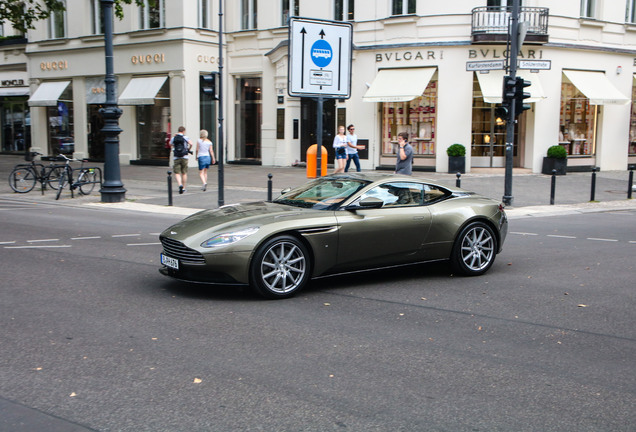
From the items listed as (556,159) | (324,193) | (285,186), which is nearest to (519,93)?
(285,186)

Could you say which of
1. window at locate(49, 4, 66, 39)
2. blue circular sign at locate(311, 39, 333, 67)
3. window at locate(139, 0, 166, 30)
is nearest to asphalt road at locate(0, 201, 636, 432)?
blue circular sign at locate(311, 39, 333, 67)

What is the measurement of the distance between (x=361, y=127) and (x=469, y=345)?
21.7 m

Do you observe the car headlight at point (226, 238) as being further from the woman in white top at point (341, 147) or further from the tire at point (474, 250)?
the woman in white top at point (341, 147)

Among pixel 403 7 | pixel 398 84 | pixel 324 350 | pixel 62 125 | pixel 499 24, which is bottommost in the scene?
pixel 324 350

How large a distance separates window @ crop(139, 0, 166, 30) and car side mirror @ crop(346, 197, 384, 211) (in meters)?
23.5

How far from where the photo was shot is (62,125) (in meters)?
33.9

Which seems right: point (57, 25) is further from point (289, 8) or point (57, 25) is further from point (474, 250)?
point (474, 250)

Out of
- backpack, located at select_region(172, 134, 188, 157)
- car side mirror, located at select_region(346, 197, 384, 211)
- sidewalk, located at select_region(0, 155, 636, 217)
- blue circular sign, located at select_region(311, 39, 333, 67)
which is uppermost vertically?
blue circular sign, located at select_region(311, 39, 333, 67)

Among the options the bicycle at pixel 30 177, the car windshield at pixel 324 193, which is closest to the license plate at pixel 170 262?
the car windshield at pixel 324 193

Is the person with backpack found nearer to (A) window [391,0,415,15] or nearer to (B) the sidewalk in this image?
(B) the sidewalk

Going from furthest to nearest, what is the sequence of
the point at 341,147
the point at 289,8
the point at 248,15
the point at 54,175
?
1. the point at 248,15
2. the point at 289,8
3. the point at 341,147
4. the point at 54,175

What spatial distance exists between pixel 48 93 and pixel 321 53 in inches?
933

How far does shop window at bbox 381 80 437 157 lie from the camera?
25.9 metres

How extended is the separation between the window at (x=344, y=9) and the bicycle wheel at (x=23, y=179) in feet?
44.0
